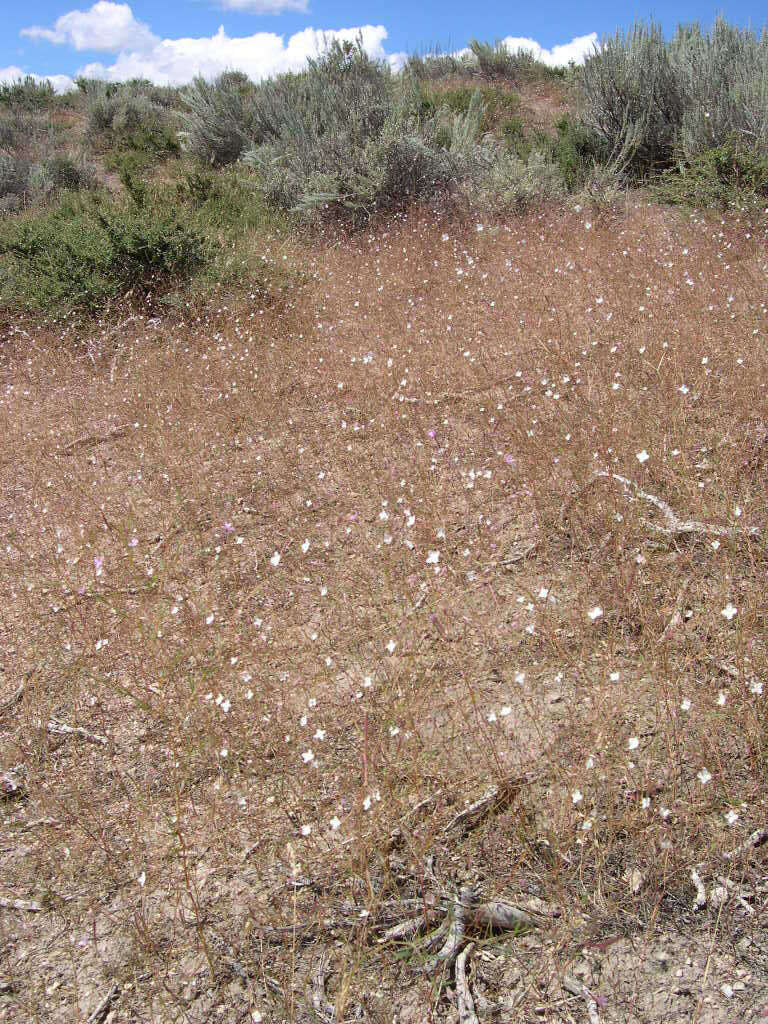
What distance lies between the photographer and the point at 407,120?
947 centimetres

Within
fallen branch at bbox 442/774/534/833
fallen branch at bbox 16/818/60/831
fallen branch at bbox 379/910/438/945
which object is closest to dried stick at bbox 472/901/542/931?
fallen branch at bbox 379/910/438/945

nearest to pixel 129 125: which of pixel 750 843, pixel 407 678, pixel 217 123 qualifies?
pixel 217 123

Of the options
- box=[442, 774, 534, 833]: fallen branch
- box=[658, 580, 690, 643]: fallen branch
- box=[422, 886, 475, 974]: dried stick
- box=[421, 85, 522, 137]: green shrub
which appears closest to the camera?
box=[422, 886, 475, 974]: dried stick

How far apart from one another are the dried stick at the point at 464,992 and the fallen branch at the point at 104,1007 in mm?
943

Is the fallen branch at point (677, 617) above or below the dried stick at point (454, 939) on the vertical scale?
above

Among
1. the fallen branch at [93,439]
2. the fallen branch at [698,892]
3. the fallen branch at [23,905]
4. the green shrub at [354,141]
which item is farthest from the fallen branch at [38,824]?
the green shrub at [354,141]

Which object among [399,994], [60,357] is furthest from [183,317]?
[399,994]

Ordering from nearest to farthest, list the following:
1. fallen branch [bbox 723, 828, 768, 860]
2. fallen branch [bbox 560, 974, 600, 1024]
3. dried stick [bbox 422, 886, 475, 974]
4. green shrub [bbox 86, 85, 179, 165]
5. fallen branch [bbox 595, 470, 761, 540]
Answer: fallen branch [bbox 560, 974, 600, 1024], dried stick [bbox 422, 886, 475, 974], fallen branch [bbox 723, 828, 768, 860], fallen branch [bbox 595, 470, 761, 540], green shrub [bbox 86, 85, 179, 165]

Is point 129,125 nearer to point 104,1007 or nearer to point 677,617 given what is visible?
point 677,617

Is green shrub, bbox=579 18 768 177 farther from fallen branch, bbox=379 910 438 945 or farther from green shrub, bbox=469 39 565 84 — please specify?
fallen branch, bbox=379 910 438 945

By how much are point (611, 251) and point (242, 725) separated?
5.57 m

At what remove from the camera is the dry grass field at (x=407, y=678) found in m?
1.96

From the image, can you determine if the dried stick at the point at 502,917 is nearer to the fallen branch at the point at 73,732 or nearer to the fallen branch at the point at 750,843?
the fallen branch at the point at 750,843

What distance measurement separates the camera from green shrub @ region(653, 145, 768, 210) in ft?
24.1
